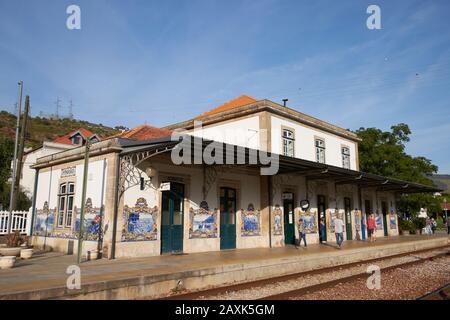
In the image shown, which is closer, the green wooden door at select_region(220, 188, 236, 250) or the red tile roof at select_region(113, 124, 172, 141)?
the green wooden door at select_region(220, 188, 236, 250)

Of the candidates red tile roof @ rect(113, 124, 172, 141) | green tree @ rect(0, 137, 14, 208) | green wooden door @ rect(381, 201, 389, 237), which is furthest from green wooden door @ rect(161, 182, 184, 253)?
green tree @ rect(0, 137, 14, 208)

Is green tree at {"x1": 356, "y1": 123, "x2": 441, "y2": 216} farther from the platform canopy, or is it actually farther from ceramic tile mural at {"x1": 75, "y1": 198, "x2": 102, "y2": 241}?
ceramic tile mural at {"x1": 75, "y1": 198, "x2": 102, "y2": 241}

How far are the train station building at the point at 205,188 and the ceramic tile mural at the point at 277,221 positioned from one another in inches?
1.8

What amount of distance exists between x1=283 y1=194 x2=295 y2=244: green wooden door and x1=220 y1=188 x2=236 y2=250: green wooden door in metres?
3.25

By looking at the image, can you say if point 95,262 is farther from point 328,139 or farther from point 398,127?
point 398,127

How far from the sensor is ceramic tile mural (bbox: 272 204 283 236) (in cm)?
1626

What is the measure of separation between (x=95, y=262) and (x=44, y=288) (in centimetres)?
393

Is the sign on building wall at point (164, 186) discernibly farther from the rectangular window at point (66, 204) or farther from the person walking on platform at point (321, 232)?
the person walking on platform at point (321, 232)

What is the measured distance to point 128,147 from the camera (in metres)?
11.6

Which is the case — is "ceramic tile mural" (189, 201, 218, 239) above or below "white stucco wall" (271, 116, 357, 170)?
below

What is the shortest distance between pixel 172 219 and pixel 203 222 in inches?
55.5

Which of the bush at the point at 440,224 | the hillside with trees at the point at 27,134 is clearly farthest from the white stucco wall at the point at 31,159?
the bush at the point at 440,224

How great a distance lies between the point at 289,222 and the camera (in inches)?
680
